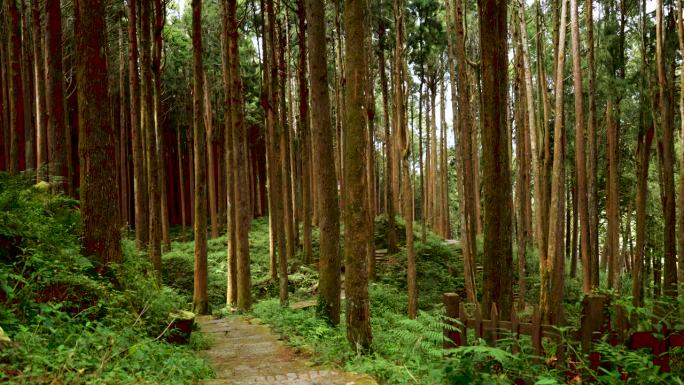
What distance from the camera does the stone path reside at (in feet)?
19.0

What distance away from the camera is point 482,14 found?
6.65 metres

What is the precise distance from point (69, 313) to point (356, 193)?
4.08 m

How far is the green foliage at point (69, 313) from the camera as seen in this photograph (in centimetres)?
452

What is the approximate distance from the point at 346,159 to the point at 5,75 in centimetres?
1773

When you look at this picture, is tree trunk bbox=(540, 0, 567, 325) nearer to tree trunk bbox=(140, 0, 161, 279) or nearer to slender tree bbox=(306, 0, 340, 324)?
slender tree bbox=(306, 0, 340, 324)

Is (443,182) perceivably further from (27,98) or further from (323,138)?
(27,98)

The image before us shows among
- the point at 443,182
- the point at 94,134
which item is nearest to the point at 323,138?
the point at 94,134

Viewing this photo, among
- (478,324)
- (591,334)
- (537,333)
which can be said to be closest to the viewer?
(591,334)

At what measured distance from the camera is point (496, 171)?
655cm

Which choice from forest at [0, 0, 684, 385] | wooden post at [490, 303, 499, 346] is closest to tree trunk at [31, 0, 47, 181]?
forest at [0, 0, 684, 385]

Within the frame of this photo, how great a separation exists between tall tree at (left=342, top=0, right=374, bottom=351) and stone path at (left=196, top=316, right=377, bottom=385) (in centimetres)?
94

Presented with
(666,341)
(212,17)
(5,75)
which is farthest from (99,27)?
(212,17)

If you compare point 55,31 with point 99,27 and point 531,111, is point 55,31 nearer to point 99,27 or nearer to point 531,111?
point 99,27

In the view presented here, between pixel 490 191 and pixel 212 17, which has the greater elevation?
pixel 212 17
